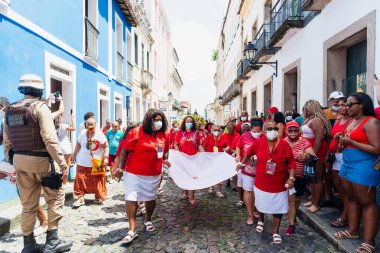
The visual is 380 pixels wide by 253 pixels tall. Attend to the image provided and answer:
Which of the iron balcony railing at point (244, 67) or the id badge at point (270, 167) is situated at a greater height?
the iron balcony railing at point (244, 67)

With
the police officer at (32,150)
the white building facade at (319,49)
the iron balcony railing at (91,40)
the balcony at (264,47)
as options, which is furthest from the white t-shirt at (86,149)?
the balcony at (264,47)

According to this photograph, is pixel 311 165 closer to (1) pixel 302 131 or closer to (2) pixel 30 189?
(1) pixel 302 131

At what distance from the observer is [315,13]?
829 cm

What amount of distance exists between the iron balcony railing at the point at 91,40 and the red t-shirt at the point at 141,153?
6532mm

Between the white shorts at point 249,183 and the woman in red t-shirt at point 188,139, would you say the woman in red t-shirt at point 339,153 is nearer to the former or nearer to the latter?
the white shorts at point 249,183

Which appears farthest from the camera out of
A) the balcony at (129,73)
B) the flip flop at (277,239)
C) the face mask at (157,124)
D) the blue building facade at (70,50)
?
the balcony at (129,73)

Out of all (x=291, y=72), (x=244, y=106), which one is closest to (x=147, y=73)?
(x=244, y=106)

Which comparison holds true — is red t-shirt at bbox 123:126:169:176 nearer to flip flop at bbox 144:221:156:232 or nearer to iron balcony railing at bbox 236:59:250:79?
flip flop at bbox 144:221:156:232

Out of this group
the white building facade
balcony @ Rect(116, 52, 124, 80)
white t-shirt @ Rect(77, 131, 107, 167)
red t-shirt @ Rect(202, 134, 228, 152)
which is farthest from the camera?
balcony @ Rect(116, 52, 124, 80)

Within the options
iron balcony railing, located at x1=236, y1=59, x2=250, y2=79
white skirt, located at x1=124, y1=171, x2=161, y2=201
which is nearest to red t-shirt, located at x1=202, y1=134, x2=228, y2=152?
white skirt, located at x1=124, y1=171, x2=161, y2=201

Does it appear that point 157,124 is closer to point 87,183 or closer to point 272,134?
point 272,134

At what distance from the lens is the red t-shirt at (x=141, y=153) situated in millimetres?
4449

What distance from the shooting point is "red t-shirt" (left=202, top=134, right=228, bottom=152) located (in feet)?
23.4

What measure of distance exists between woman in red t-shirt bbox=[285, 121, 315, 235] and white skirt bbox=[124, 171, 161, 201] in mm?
2018
